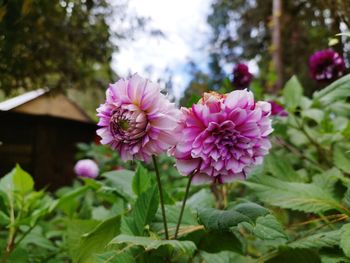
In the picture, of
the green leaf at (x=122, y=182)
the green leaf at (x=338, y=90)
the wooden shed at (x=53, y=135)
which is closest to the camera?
the green leaf at (x=338, y=90)

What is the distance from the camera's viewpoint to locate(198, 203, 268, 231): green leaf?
0.69 metres

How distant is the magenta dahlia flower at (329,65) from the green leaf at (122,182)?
2.61 feet

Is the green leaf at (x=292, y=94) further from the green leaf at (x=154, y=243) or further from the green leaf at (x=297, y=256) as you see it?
the green leaf at (x=154, y=243)

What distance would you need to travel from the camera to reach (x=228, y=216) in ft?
2.31

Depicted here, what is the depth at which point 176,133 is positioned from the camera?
0.70m

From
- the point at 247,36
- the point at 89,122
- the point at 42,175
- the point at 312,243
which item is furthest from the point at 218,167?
the point at 247,36

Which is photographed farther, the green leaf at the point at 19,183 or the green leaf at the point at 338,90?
the green leaf at the point at 19,183

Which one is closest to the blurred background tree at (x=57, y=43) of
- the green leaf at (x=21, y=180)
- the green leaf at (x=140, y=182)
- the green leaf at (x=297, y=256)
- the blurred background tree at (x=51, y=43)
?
the blurred background tree at (x=51, y=43)

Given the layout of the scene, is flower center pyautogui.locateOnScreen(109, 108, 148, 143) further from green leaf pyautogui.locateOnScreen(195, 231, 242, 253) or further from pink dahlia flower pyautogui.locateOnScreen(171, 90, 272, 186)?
green leaf pyautogui.locateOnScreen(195, 231, 242, 253)

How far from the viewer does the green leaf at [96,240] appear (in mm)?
907

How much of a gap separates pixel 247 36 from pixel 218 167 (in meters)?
7.45

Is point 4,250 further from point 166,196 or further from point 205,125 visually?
point 205,125

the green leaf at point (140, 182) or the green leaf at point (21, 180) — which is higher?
the green leaf at point (21, 180)

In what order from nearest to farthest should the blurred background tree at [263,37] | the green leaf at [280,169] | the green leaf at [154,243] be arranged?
the green leaf at [154,243] → the green leaf at [280,169] → the blurred background tree at [263,37]
